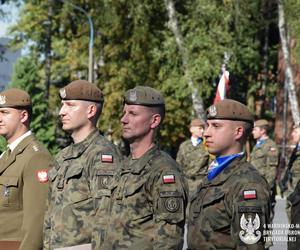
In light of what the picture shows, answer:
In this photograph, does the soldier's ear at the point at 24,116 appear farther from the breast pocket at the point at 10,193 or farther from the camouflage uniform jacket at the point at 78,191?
the camouflage uniform jacket at the point at 78,191

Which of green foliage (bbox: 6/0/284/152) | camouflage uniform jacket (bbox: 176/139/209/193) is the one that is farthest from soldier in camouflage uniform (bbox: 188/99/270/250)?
green foliage (bbox: 6/0/284/152)

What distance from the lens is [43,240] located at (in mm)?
5930

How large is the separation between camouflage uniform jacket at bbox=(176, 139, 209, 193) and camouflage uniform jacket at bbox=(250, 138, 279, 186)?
0.81m

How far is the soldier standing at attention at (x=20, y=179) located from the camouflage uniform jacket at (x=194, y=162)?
316 inches

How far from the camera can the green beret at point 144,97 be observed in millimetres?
5320

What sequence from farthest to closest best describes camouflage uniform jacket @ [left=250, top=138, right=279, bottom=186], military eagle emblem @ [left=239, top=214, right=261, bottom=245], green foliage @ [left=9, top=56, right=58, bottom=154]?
green foliage @ [left=9, top=56, right=58, bottom=154]
camouflage uniform jacket @ [left=250, top=138, right=279, bottom=186]
military eagle emblem @ [left=239, top=214, right=261, bottom=245]

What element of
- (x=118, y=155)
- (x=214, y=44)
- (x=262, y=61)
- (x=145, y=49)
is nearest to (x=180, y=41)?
(x=214, y=44)

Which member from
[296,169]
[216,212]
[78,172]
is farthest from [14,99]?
[296,169]

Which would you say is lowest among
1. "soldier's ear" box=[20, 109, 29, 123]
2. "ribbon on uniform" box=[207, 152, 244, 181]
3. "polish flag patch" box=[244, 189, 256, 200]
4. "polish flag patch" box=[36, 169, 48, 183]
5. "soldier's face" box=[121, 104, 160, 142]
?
"polish flag patch" box=[244, 189, 256, 200]

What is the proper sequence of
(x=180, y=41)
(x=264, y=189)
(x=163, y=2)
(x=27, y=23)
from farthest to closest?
1. (x=27, y=23)
2. (x=163, y=2)
3. (x=180, y=41)
4. (x=264, y=189)

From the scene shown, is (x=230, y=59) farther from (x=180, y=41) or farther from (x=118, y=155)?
(x=118, y=155)

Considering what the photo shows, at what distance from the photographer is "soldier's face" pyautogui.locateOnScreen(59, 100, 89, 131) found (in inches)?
233

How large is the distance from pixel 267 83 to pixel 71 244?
3963 cm

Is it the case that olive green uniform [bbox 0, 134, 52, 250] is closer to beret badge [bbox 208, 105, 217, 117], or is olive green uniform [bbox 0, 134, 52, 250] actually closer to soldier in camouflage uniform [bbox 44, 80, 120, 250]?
soldier in camouflage uniform [bbox 44, 80, 120, 250]
